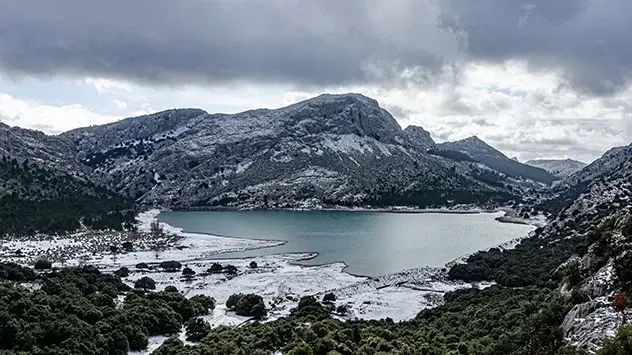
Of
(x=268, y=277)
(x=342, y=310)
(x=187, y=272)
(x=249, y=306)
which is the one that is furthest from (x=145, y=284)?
(x=342, y=310)

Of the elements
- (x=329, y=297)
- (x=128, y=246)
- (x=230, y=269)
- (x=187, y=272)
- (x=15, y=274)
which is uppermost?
(x=15, y=274)

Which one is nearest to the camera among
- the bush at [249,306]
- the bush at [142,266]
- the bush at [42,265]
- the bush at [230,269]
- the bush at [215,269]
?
the bush at [249,306]

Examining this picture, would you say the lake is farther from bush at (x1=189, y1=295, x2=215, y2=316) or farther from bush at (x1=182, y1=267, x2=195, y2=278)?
bush at (x1=189, y1=295, x2=215, y2=316)

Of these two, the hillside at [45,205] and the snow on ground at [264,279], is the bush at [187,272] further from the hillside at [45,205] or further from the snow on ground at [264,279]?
the hillside at [45,205]

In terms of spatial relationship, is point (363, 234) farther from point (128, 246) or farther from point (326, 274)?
point (128, 246)

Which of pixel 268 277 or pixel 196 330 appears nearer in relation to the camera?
pixel 196 330

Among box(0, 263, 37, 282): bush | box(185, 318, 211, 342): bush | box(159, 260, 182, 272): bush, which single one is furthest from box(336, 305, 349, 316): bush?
box(159, 260, 182, 272): bush

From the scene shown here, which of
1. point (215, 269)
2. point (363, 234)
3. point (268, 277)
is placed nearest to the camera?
point (268, 277)

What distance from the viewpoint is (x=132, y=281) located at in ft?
218

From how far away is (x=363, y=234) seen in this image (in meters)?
126

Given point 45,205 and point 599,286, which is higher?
point 45,205

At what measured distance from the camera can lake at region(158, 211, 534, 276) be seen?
9200 cm

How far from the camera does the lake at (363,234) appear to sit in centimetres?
9200

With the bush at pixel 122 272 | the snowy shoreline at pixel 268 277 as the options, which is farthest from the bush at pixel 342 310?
the bush at pixel 122 272
